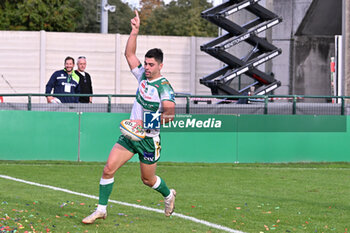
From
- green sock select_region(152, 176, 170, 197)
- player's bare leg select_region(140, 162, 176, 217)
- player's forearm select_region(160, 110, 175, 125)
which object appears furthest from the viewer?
green sock select_region(152, 176, 170, 197)

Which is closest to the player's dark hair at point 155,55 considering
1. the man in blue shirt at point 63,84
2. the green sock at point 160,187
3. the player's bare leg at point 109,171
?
the player's bare leg at point 109,171

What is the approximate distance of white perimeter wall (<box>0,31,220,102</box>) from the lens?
39.2m

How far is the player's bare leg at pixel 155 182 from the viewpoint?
7910 millimetres

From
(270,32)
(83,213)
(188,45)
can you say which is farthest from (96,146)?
(188,45)

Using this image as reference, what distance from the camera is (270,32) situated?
2988cm

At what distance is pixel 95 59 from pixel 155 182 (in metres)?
33.0

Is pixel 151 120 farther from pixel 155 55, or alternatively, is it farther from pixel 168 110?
pixel 155 55

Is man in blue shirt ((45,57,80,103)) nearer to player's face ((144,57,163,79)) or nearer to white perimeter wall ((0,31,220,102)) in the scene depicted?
player's face ((144,57,163,79))

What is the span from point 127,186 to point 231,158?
4535mm

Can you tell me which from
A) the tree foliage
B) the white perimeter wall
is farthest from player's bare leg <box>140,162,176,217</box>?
the tree foliage

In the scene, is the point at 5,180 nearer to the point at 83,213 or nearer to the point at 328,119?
the point at 83,213

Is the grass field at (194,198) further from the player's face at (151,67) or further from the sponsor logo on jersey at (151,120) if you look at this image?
the player's face at (151,67)

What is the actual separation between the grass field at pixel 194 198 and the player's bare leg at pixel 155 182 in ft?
0.52

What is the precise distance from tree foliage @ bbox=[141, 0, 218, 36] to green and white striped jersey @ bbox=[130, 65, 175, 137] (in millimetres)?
72779
